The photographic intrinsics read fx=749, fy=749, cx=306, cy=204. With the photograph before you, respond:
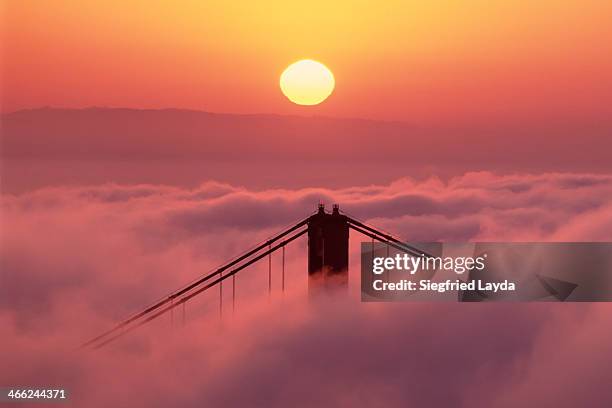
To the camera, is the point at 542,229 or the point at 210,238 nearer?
the point at 210,238

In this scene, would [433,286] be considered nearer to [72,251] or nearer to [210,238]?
[210,238]

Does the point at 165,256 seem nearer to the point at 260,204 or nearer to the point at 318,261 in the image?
the point at 260,204

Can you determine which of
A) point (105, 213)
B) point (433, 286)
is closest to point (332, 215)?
point (433, 286)

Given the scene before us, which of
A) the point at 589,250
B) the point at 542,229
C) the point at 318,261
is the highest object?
the point at 542,229

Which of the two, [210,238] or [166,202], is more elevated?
[166,202]

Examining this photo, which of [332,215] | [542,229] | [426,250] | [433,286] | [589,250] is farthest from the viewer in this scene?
[542,229]

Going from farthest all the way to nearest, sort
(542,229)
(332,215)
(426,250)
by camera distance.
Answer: (542,229)
(426,250)
(332,215)
